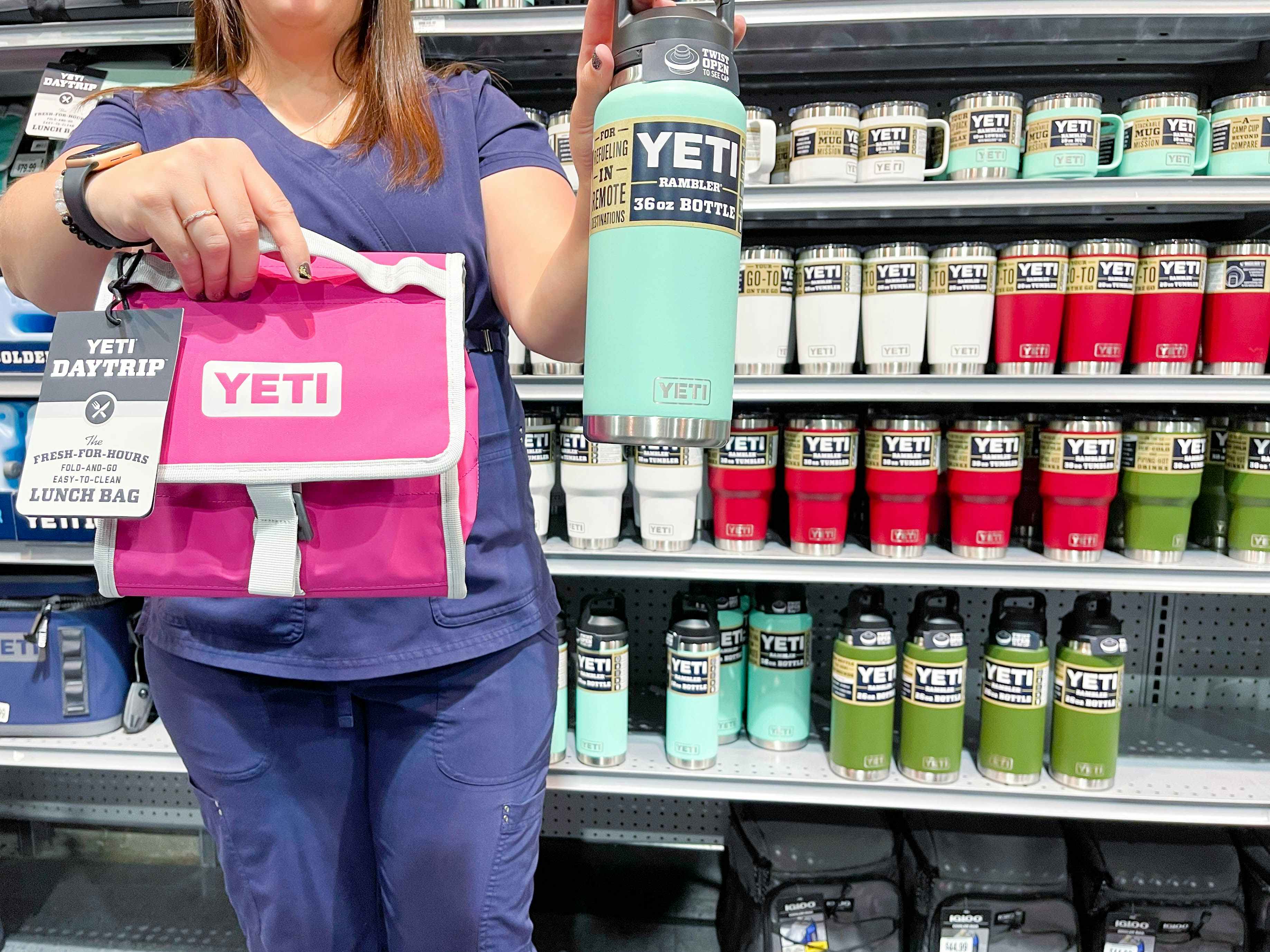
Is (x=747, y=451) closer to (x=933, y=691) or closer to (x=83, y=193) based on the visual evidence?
(x=933, y=691)

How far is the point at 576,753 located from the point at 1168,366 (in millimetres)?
1429

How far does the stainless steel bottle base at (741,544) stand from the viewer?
5.47 ft

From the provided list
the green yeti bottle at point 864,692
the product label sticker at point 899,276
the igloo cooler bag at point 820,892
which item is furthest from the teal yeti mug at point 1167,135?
the igloo cooler bag at point 820,892

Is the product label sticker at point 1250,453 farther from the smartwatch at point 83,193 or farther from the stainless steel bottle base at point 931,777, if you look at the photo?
the smartwatch at point 83,193

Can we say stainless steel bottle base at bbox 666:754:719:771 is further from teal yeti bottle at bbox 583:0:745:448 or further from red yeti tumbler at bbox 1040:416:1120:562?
teal yeti bottle at bbox 583:0:745:448

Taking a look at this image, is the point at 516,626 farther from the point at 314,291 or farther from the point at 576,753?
the point at 576,753

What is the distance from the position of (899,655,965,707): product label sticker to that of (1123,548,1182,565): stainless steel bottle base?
1.42 feet

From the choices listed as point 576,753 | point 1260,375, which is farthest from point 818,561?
point 1260,375

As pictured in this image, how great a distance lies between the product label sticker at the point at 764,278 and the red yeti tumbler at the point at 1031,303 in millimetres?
425

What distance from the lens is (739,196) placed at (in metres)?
0.64

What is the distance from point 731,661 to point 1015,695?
560 millimetres

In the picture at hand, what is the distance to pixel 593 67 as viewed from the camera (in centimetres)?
64

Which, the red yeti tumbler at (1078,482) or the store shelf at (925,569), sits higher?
the red yeti tumbler at (1078,482)

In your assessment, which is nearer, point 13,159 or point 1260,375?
point 1260,375
